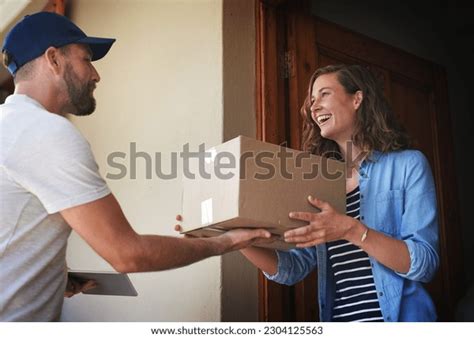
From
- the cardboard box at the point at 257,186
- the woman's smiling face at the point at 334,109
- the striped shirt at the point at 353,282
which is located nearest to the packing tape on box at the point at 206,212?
the cardboard box at the point at 257,186

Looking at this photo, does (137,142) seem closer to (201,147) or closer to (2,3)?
(201,147)

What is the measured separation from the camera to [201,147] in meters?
1.98

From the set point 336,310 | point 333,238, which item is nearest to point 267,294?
point 336,310

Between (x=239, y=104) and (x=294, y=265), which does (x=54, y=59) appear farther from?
(x=294, y=265)

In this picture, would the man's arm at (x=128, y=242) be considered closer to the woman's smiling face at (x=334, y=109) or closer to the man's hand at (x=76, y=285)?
the man's hand at (x=76, y=285)

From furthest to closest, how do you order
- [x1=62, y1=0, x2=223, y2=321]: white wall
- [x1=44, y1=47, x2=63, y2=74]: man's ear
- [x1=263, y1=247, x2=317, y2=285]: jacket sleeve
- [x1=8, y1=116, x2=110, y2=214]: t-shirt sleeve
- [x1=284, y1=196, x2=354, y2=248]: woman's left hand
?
[x1=62, y1=0, x2=223, y2=321]: white wall
[x1=263, y1=247, x2=317, y2=285]: jacket sleeve
[x1=44, y1=47, x2=63, y2=74]: man's ear
[x1=284, y1=196, x2=354, y2=248]: woman's left hand
[x1=8, y1=116, x2=110, y2=214]: t-shirt sleeve

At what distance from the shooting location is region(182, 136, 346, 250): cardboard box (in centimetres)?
142

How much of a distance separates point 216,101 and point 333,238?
660 mm

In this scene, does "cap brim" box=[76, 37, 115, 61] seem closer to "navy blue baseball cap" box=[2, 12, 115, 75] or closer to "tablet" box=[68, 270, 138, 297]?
"navy blue baseball cap" box=[2, 12, 115, 75]

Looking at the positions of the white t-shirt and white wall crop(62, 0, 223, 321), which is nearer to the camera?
the white t-shirt

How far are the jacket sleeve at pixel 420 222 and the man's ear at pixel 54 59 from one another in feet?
3.10

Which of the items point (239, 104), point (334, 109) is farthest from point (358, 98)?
point (239, 104)

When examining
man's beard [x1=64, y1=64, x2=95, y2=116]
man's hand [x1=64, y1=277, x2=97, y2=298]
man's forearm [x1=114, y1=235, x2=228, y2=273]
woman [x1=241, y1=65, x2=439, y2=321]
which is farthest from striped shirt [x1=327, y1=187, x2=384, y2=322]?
man's beard [x1=64, y1=64, x2=95, y2=116]

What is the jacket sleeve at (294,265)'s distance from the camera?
5.88ft
